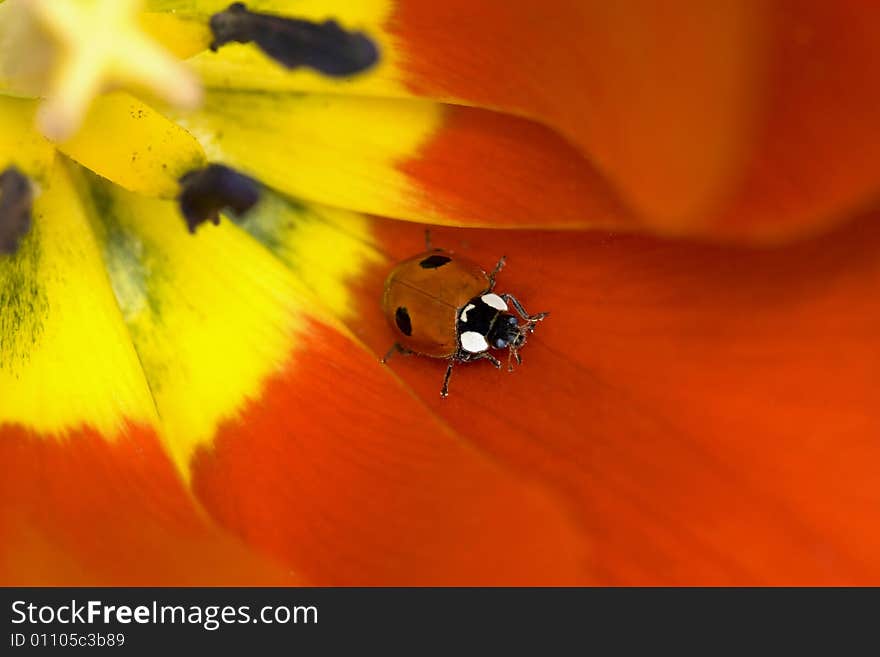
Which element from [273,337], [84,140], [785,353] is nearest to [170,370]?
[273,337]

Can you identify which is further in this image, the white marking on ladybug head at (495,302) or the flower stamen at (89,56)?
the white marking on ladybug head at (495,302)

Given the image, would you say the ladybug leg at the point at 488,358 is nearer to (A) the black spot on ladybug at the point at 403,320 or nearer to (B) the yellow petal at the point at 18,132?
(A) the black spot on ladybug at the point at 403,320

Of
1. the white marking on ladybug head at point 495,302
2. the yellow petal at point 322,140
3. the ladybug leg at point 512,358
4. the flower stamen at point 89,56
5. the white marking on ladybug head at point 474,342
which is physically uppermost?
the yellow petal at point 322,140

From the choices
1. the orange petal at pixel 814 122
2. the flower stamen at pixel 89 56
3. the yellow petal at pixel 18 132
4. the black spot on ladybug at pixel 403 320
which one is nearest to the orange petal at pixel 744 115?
the orange petal at pixel 814 122

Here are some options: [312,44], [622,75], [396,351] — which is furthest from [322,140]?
[622,75]

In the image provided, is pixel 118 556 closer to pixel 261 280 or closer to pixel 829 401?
pixel 261 280

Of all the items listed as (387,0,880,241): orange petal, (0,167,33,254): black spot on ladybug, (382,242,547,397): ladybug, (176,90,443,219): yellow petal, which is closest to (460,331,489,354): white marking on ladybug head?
(382,242,547,397): ladybug
